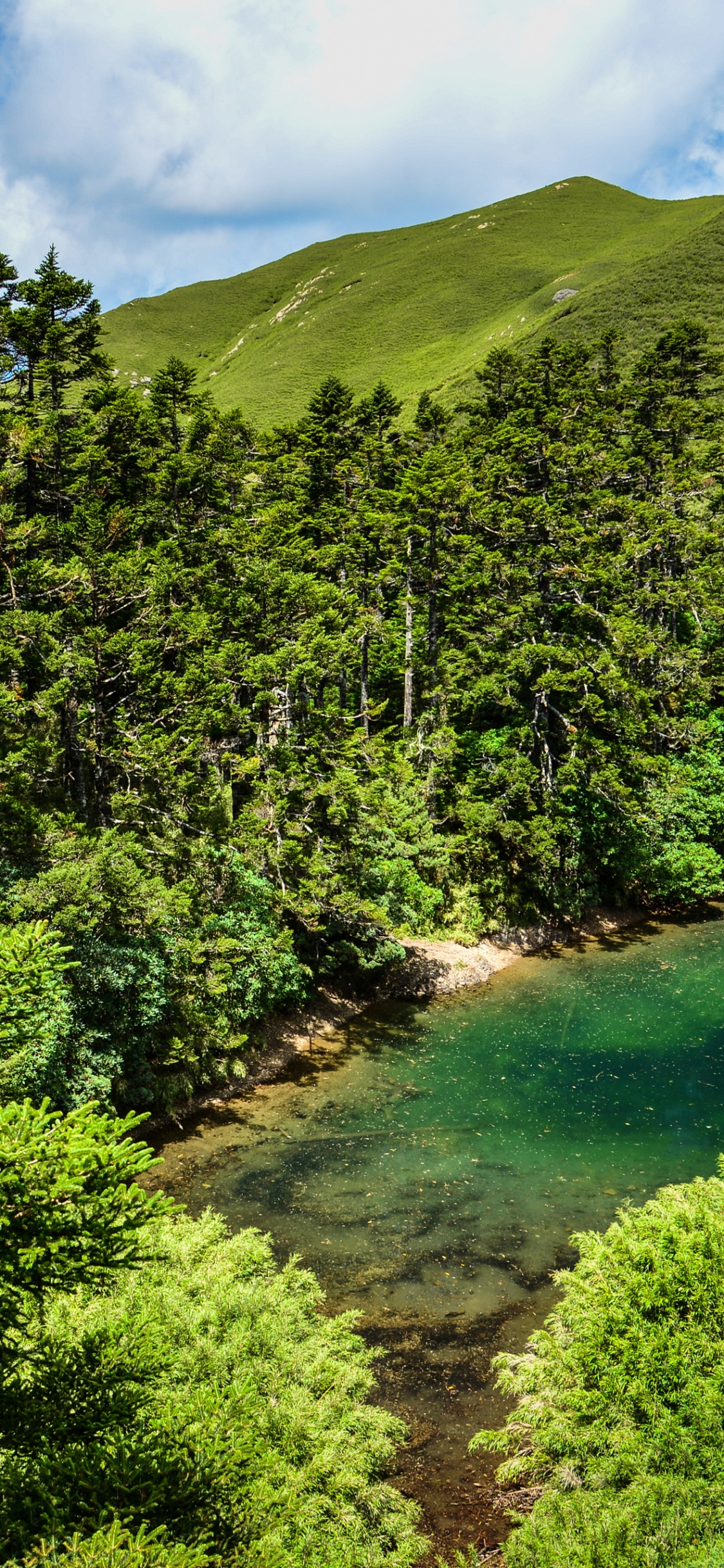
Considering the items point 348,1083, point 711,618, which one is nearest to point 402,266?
point 711,618

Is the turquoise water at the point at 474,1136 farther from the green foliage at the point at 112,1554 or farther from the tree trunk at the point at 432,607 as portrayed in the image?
the tree trunk at the point at 432,607

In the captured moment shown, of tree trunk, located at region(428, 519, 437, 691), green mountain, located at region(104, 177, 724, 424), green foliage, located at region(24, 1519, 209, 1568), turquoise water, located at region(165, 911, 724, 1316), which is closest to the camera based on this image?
green foliage, located at region(24, 1519, 209, 1568)

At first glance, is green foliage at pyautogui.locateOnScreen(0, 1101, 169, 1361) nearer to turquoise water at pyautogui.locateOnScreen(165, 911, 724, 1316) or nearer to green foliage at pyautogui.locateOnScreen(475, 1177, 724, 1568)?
green foliage at pyautogui.locateOnScreen(475, 1177, 724, 1568)

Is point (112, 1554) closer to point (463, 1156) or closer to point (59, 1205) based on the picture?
point (59, 1205)

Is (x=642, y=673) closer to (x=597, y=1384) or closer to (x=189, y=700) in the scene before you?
(x=189, y=700)

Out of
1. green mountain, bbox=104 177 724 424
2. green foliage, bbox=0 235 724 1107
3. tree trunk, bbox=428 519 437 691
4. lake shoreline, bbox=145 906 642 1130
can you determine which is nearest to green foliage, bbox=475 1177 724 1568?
green foliage, bbox=0 235 724 1107

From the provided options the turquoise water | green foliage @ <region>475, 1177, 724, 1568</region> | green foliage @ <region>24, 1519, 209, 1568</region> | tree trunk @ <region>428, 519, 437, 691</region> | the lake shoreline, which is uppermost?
tree trunk @ <region>428, 519, 437, 691</region>
